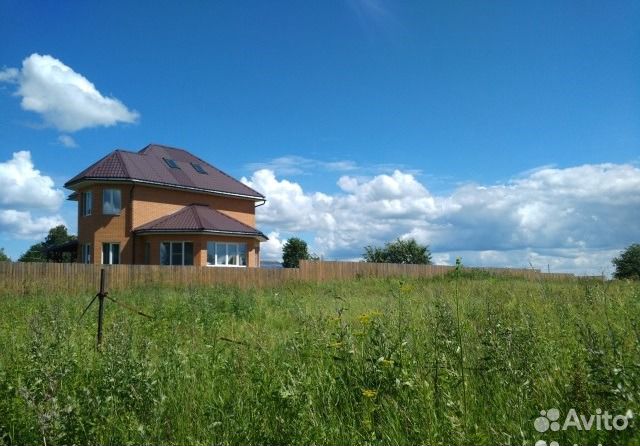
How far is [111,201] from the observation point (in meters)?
28.3

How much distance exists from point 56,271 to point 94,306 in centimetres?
941

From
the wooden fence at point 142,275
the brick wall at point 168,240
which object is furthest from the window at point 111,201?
the wooden fence at point 142,275

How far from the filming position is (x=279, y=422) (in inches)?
142

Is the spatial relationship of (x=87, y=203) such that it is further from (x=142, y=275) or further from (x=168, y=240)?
(x=142, y=275)

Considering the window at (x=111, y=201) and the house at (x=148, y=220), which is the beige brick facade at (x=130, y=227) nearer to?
the house at (x=148, y=220)

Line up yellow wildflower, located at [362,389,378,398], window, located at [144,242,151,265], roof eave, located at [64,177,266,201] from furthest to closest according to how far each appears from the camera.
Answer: window, located at [144,242,151,265], roof eave, located at [64,177,266,201], yellow wildflower, located at [362,389,378,398]

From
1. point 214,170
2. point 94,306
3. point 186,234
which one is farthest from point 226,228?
point 94,306

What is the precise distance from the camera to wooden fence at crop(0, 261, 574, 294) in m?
19.6

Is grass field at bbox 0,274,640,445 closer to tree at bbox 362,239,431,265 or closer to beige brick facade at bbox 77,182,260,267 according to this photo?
beige brick facade at bbox 77,182,260,267

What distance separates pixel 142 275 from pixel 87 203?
10.7 meters

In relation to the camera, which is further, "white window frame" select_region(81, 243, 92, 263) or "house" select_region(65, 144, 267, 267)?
"white window frame" select_region(81, 243, 92, 263)

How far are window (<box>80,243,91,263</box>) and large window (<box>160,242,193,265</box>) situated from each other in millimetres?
4416

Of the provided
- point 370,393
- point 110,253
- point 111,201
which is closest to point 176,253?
point 110,253

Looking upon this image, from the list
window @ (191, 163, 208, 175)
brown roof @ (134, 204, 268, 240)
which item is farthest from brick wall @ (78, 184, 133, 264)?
window @ (191, 163, 208, 175)
